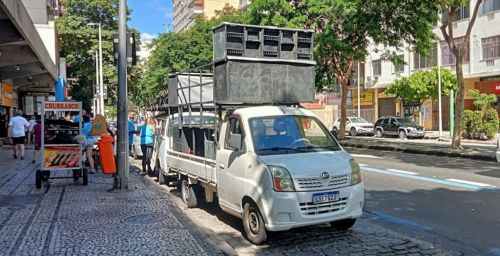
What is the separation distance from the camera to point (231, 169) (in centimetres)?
709

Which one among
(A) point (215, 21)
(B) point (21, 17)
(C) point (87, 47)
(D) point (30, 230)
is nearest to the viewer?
(D) point (30, 230)

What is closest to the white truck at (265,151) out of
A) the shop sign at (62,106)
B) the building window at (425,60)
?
the shop sign at (62,106)

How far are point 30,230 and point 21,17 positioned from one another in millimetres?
8789

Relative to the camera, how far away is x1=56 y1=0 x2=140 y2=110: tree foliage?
45969 mm

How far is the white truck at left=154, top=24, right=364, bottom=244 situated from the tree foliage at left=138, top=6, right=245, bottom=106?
29.9 m

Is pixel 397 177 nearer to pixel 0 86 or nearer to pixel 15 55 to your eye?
pixel 15 55

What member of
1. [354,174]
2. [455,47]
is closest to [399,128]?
[455,47]

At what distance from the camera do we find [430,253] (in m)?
5.96

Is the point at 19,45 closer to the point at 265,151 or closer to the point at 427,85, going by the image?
the point at 265,151

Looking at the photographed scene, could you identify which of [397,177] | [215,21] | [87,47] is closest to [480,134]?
[397,177]

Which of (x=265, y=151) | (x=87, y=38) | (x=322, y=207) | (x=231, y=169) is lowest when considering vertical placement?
(x=322, y=207)

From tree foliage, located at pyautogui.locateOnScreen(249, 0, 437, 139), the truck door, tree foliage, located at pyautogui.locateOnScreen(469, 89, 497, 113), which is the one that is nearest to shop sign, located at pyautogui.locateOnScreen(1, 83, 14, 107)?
tree foliage, located at pyautogui.locateOnScreen(249, 0, 437, 139)

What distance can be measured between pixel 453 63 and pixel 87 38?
1251 inches

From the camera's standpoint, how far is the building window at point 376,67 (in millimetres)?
45312
